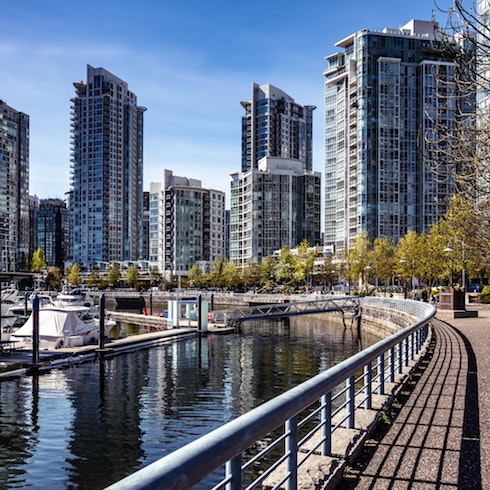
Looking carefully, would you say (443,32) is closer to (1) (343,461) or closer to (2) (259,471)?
(1) (343,461)

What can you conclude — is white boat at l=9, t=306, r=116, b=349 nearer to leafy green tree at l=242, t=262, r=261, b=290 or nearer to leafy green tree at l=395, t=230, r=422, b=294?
leafy green tree at l=395, t=230, r=422, b=294

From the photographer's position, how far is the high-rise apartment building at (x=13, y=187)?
7274 inches

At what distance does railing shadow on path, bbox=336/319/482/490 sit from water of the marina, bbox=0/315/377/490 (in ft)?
22.1

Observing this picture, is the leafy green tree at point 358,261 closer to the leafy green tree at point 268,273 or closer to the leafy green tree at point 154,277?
the leafy green tree at point 268,273

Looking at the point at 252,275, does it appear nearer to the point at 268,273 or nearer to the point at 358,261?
the point at 268,273

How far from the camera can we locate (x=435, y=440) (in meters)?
8.35

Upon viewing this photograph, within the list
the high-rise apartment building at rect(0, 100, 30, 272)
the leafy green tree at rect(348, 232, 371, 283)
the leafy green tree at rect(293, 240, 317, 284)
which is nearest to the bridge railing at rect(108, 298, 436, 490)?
the leafy green tree at rect(348, 232, 371, 283)

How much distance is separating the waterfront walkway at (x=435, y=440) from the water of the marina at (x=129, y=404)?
22.3 ft

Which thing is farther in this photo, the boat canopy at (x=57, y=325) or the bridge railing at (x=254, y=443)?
the boat canopy at (x=57, y=325)

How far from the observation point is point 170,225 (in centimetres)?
18238

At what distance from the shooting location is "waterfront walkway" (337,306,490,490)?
6.63 m

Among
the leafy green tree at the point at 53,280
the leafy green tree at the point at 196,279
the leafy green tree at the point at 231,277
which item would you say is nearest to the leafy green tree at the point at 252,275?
the leafy green tree at the point at 231,277

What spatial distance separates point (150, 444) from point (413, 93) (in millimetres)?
119004

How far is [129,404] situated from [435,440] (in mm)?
18705
